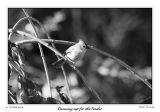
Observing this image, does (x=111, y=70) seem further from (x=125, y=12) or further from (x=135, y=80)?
(x=125, y=12)

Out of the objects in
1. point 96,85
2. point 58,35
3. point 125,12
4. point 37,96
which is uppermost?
point 125,12

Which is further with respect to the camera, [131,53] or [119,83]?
[131,53]

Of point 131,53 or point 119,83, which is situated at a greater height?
point 131,53

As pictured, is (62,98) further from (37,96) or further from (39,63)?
(39,63)

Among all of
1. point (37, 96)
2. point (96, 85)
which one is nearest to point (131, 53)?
point (96, 85)
